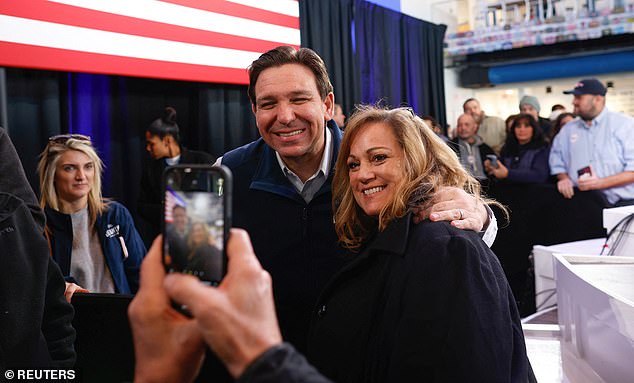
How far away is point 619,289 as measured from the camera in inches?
52.1

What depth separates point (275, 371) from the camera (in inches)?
18.5

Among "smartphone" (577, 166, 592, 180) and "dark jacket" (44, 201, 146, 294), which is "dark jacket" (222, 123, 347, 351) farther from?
"smartphone" (577, 166, 592, 180)

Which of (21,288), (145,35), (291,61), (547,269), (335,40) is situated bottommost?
(547,269)

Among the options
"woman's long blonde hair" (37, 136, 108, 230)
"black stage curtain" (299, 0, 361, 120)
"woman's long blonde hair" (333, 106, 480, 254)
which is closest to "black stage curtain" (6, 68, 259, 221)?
"woman's long blonde hair" (37, 136, 108, 230)

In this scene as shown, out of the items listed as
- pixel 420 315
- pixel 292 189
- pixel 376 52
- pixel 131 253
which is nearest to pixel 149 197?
pixel 131 253

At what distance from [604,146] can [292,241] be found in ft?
12.1

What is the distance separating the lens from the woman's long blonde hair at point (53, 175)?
2352 millimetres

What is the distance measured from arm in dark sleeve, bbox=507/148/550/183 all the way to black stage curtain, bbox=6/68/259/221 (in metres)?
2.27

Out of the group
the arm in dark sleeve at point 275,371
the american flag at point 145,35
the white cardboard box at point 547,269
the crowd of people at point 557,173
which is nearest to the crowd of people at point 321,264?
the arm in dark sleeve at point 275,371

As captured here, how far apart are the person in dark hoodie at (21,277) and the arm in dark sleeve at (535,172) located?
4.47 meters

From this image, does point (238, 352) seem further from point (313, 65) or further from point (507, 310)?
point (313, 65)

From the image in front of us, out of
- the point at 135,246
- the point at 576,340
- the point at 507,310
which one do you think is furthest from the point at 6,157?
the point at 135,246

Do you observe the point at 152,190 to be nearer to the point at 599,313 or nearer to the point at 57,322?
the point at 57,322

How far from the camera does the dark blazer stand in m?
0.94
